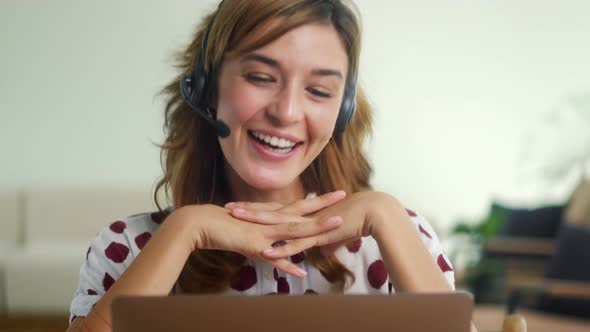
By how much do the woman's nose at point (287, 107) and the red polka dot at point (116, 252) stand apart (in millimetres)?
294

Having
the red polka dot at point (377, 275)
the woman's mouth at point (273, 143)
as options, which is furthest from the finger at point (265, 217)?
the red polka dot at point (377, 275)

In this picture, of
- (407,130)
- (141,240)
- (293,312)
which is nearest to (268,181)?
(141,240)

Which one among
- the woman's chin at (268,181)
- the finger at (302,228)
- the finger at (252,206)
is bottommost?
the finger at (302,228)

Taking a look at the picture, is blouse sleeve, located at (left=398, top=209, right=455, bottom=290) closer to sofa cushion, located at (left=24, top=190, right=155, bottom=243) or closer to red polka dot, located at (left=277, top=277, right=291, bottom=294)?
red polka dot, located at (left=277, top=277, right=291, bottom=294)

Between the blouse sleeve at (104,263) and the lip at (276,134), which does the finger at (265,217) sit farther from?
the blouse sleeve at (104,263)

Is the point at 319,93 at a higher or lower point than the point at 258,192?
higher

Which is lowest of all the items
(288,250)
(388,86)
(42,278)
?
(42,278)

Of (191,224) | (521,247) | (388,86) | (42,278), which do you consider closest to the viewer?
(191,224)

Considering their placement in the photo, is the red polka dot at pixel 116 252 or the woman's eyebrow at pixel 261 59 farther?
the red polka dot at pixel 116 252

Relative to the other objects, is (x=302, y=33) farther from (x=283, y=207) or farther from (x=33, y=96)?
(x=33, y=96)

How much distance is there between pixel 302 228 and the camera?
0.90 m

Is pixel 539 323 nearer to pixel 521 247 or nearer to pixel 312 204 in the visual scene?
pixel 521 247

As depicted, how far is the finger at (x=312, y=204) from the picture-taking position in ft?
3.00

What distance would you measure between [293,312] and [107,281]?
535mm
